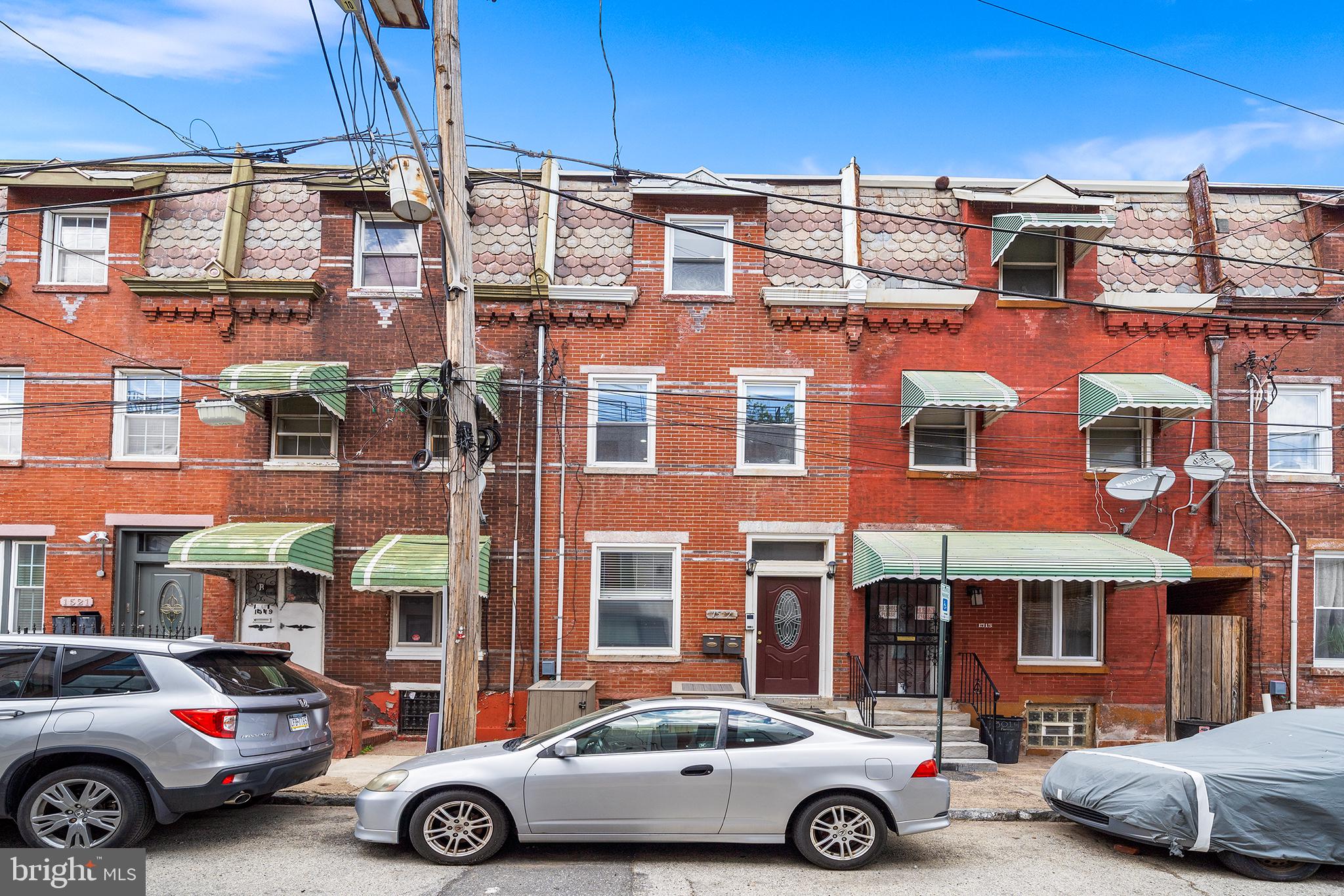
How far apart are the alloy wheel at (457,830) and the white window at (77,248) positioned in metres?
11.2

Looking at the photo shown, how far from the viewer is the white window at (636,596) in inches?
549

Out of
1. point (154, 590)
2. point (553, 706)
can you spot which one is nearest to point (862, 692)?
point (553, 706)

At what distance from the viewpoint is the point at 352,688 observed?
12375mm

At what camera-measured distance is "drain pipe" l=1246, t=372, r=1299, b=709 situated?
13.9 metres

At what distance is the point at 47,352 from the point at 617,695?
10.1 meters

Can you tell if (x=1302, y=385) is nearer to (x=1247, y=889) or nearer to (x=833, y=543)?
(x=833, y=543)

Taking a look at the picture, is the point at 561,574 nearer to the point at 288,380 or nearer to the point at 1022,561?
the point at 288,380

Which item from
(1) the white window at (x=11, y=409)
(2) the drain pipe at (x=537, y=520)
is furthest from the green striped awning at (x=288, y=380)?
(1) the white window at (x=11, y=409)

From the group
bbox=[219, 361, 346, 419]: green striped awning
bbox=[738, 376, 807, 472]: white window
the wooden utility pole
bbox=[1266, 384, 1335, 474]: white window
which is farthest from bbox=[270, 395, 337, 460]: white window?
bbox=[1266, 384, 1335, 474]: white window

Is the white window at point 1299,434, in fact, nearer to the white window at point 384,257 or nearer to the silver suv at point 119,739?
the white window at point 384,257

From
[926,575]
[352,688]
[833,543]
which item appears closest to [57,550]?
[352,688]

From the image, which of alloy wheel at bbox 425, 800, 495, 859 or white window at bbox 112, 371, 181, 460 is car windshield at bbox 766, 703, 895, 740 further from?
white window at bbox 112, 371, 181, 460

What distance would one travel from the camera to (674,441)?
14148mm

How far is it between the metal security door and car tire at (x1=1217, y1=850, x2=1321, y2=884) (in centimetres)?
641
